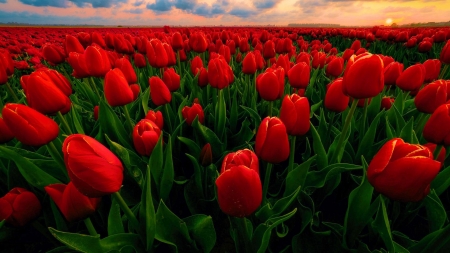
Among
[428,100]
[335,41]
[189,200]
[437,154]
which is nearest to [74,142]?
[189,200]

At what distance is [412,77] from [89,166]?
1.87 meters

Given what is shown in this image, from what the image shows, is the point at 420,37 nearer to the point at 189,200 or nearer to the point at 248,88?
the point at 248,88

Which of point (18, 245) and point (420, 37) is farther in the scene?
point (420, 37)

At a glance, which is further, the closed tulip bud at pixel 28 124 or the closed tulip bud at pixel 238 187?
the closed tulip bud at pixel 28 124

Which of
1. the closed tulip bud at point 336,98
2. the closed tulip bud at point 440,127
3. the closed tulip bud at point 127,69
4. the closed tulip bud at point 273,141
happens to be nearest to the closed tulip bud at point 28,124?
the closed tulip bud at point 273,141

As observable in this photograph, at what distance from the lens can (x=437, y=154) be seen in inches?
43.3

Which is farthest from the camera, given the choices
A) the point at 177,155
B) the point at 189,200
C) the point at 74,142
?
the point at 177,155

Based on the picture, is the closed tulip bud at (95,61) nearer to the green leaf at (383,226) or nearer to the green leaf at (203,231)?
the green leaf at (203,231)

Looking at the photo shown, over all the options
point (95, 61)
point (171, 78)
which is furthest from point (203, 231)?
point (95, 61)

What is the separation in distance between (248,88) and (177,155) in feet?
3.64

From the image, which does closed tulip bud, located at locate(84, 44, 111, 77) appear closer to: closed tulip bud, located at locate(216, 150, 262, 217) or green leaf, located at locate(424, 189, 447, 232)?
closed tulip bud, located at locate(216, 150, 262, 217)

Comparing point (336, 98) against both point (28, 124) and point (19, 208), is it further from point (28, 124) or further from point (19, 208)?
point (19, 208)

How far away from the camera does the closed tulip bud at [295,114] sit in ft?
3.72

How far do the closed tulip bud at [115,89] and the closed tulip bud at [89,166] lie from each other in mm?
676
